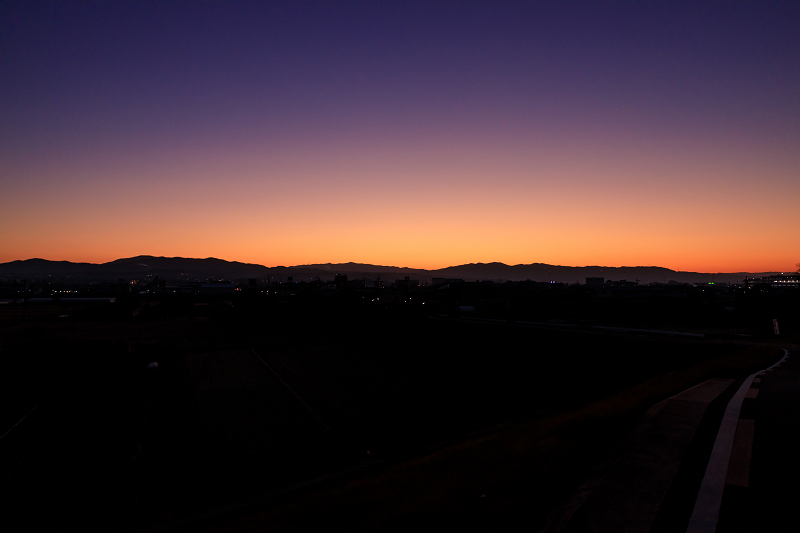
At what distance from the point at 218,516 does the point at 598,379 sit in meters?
22.9

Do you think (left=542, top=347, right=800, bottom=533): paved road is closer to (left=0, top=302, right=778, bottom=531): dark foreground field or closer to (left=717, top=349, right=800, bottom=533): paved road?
(left=717, top=349, right=800, bottom=533): paved road

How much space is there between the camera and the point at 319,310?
64375mm

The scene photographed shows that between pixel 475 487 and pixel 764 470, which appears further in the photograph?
pixel 475 487

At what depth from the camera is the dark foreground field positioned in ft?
29.7

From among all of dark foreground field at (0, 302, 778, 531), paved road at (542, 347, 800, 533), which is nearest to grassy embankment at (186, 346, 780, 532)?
dark foreground field at (0, 302, 778, 531)

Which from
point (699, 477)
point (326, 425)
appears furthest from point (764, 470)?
point (326, 425)

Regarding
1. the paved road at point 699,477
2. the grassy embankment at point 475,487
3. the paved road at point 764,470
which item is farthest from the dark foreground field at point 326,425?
the paved road at point 764,470

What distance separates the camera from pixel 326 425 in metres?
19.6

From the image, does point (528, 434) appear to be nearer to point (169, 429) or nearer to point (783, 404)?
point (783, 404)

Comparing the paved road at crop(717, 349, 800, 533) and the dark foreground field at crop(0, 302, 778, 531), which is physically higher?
the paved road at crop(717, 349, 800, 533)

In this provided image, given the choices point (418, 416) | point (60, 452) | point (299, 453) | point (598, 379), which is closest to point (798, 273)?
point (598, 379)

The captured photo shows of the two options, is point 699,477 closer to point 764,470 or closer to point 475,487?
point 764,470

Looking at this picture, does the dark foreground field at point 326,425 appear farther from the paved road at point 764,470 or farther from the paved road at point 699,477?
the paved road at point 764,470

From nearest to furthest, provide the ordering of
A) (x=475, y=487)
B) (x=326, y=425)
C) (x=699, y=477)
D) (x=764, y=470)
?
(x=699, y=477), (x=764, y=470), (x=475, y=487), (x=326, y=425)
